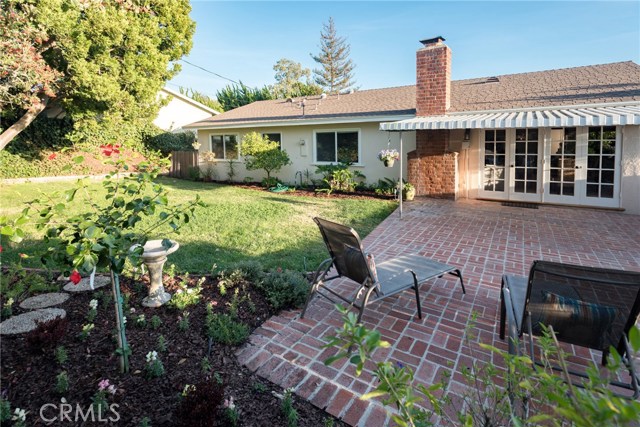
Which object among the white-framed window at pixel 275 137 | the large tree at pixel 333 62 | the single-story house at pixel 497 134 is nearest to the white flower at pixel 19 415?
the single-story house at pixel 497 134

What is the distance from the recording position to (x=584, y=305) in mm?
2939

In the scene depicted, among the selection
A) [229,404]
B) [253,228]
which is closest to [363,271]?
[229,404]

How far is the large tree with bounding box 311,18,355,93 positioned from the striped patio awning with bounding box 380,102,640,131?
3977 centimetres

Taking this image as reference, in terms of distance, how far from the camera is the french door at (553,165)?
1079cm

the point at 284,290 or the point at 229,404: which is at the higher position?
the point at 284,290

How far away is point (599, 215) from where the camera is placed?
1019cm

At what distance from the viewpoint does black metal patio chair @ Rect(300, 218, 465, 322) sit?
13.5 feet

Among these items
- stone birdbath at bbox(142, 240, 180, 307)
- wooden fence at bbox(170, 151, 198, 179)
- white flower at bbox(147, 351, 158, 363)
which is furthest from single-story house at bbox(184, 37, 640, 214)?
white flower at bbox(147, 351, 158, 363)

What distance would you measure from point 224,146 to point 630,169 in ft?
56.6

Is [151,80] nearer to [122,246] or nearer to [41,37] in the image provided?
[41,37]

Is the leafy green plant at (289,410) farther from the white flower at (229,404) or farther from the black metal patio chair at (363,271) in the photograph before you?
the black metal patio chair at (363,271)

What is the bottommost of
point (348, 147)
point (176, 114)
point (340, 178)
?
point (340, 178)

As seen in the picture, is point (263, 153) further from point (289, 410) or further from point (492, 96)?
point (289, 410)

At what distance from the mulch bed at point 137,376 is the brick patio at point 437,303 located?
238 mm
